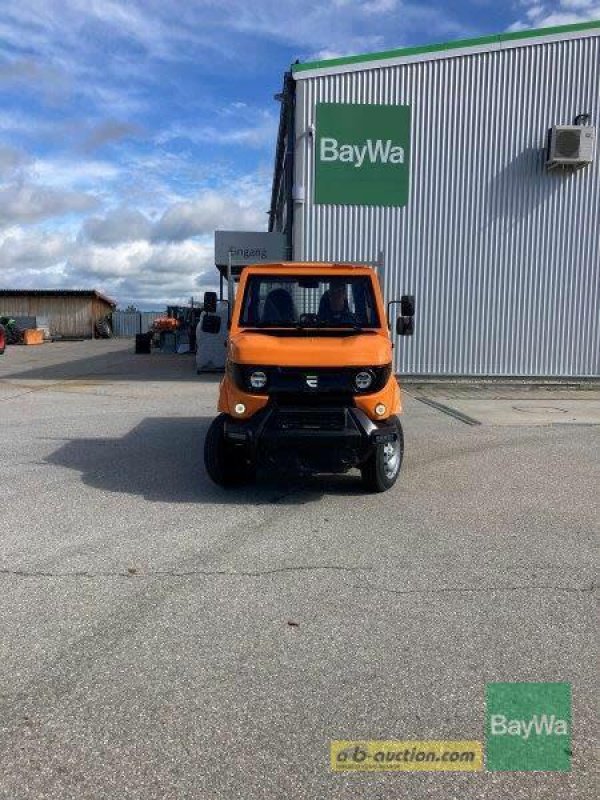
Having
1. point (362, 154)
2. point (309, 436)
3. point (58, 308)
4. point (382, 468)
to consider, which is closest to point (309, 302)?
point (309, 436)

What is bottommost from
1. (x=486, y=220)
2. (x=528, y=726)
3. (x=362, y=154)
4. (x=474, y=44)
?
(x=528, y=726)

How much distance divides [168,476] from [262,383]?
73.0 inches

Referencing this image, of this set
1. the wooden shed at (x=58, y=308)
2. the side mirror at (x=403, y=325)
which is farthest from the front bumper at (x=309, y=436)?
the wooden shed at (x=58, y=308)

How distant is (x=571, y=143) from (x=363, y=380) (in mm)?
13172

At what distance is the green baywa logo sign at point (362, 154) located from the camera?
16734 mm

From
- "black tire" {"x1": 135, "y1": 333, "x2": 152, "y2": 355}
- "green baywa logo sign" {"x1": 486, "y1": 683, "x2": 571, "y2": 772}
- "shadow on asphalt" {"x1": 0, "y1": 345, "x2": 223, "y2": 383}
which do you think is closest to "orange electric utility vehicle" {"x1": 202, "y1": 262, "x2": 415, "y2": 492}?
"green baywa logo sign" {"x1": 486, "y1": 683, "x2": 571, "y2": 772}

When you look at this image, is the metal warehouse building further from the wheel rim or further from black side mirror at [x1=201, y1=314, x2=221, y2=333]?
the wheel rim

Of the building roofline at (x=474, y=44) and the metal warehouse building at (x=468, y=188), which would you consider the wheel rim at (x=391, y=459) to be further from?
the building roofline at (x=474, y=44)

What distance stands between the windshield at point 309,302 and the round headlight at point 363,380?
38.3 inches

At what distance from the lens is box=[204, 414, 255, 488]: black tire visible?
6.72 meters

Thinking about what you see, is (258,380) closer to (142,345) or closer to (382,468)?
(382,468)

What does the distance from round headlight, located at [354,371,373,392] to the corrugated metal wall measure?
11.2 meters

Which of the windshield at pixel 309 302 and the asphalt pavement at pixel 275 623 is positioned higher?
the windshield at pixel 309 302

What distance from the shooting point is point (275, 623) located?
3.93m
